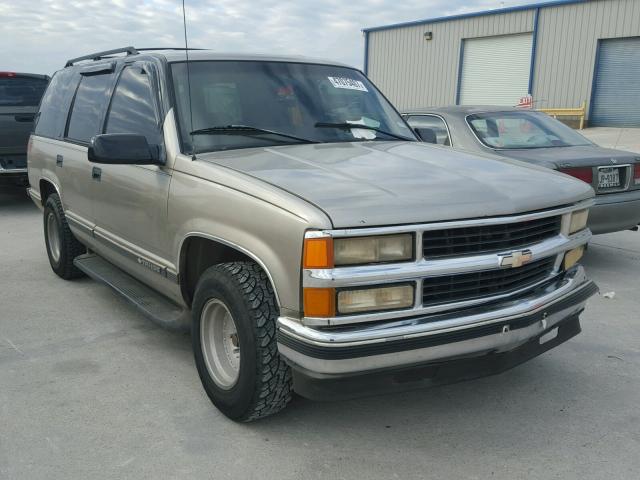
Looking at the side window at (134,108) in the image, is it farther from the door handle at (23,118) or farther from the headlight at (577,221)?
the door handle at (23,118)

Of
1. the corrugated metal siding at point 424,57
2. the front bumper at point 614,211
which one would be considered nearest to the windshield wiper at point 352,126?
the front bumper at point 614,211

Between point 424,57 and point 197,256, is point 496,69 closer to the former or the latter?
point 424,57

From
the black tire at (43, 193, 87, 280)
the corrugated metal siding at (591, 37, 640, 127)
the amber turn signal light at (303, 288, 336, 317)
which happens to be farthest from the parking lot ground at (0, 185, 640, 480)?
the corrugated metal siding at (591, 37, 640, 127)

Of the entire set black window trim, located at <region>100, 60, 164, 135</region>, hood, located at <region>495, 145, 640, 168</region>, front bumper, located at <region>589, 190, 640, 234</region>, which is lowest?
front bumper, located at <region>589, 190, 640, 234</region>

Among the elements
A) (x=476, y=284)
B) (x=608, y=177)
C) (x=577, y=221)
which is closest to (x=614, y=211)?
(x=608, y=177)

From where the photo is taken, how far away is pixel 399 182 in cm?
287

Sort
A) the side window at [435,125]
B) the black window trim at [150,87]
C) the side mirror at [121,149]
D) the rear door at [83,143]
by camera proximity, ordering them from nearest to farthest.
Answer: the side mirror at [121,149]
the black window trim at [150,87]
the rear door at [83,143]
the side window at [435,125]

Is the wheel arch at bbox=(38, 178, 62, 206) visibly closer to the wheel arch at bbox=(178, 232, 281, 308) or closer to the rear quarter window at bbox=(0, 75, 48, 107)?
the wheel arch at bbox=(178, 232, 281, 308)

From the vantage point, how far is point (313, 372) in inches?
100

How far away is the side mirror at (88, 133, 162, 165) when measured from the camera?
3412 millimetres

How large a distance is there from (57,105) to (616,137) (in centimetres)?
1914

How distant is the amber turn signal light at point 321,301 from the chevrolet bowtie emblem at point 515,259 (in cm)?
81

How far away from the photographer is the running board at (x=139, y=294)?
3633 millimetres

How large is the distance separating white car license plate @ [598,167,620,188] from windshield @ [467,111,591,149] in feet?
2.54
